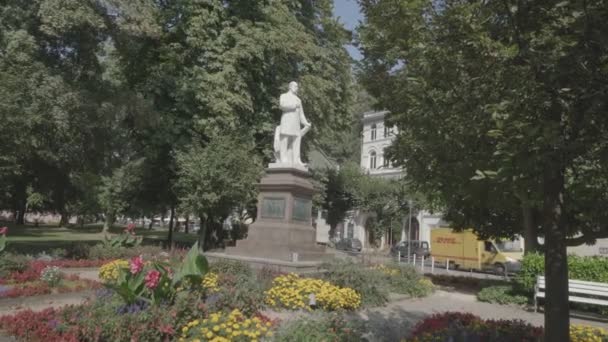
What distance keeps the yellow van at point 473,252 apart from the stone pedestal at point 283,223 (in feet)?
54.7

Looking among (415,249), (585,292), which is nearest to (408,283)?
(585,292)

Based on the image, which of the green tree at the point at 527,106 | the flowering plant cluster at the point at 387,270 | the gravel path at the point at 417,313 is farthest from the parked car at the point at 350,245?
the green tree at the point at 527,106

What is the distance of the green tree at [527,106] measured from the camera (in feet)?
11.5

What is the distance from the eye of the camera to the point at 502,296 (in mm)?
13359

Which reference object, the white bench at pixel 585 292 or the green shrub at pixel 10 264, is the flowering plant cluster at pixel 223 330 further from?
the white bench at pixel 585 292

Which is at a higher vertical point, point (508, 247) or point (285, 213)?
point (285, 213)

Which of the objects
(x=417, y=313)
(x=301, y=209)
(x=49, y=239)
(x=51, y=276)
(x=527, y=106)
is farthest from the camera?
(x=49, y=239)

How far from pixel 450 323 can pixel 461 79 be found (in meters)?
3.79

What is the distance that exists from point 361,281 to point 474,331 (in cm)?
530

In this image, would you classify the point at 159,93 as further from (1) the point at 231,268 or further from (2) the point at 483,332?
(2) the point at 483,332

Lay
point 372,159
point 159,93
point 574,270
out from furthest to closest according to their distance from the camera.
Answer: point 372,159
point 159,93
point 574,270

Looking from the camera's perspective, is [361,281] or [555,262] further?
[361,281]

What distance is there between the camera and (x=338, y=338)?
5.99 metres

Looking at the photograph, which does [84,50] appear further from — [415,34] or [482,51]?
[482,51]
